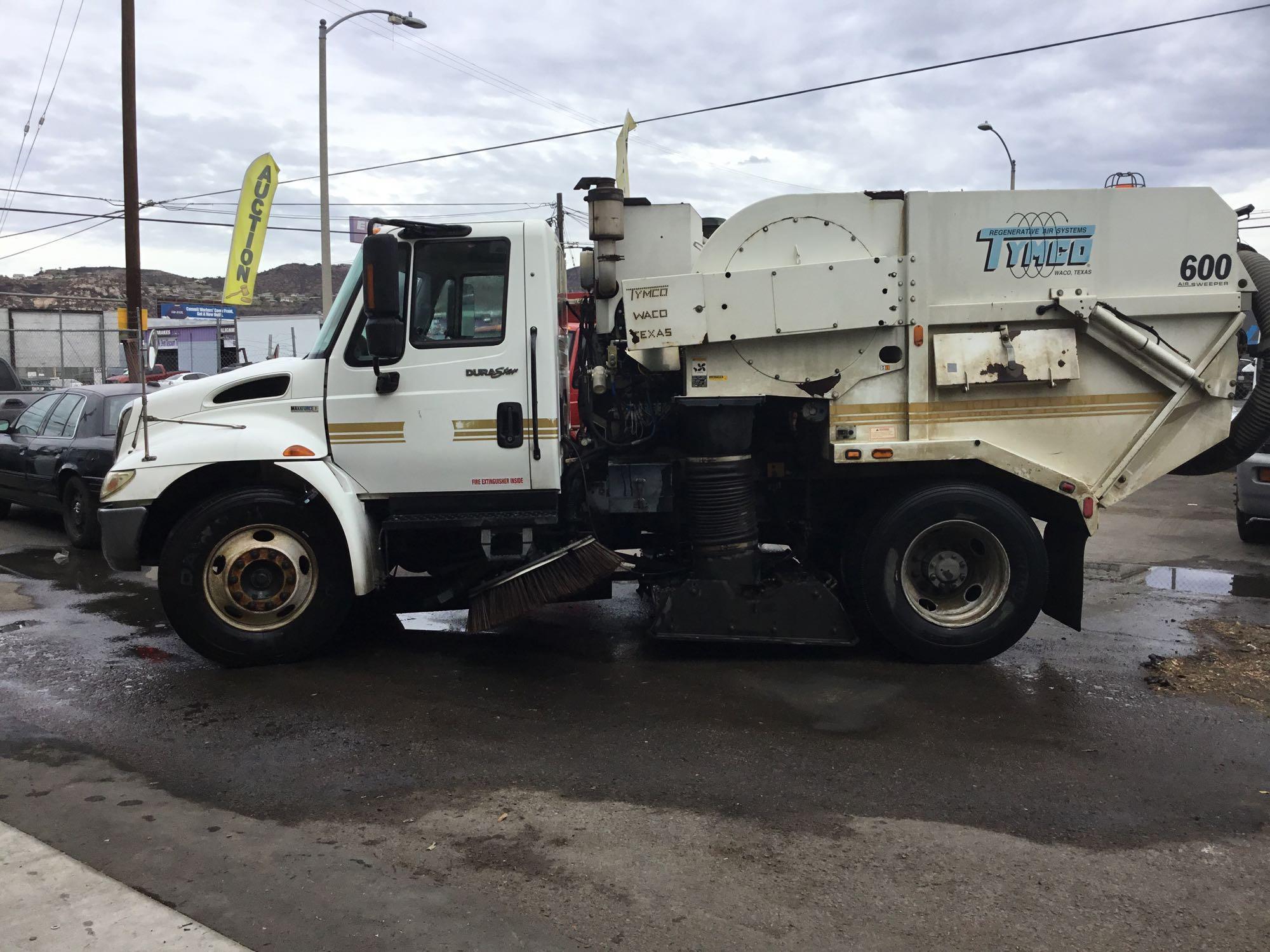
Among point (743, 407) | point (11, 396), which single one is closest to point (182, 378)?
point (11, 396)

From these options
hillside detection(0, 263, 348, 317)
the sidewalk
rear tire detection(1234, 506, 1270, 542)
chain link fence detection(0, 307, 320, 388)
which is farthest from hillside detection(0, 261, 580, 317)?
the sidewalk

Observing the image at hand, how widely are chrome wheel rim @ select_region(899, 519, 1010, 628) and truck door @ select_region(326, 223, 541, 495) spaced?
253 cm

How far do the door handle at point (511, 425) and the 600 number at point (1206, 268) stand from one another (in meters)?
4.08

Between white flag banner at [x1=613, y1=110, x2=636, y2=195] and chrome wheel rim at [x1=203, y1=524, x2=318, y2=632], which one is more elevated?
white flag banner at [x1=613, y1=110, x2=636, y2=195]

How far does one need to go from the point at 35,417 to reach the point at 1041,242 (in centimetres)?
1079

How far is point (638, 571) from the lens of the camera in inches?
268

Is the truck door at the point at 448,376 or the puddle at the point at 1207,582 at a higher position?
the truck door at the point at 448,376

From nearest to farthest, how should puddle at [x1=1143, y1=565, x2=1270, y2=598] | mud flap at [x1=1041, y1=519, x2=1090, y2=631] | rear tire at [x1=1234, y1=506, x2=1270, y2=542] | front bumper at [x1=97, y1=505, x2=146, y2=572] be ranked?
1. front bumper at [x1=97, y1=505, x2=146, y2=572]
2. mud flap at [x1=1041, y1=519, x2=1090, y2=631]
3. puddle at [x1=1143, y1=565, x2=1270, y2=598]
4. rear tire at [x1=1234, y1=506, x2=1270, y2=542]

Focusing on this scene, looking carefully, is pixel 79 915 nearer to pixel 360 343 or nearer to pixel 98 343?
pixel 360 343

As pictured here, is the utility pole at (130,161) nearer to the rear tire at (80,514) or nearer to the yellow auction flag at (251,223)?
the yellow auction flag at (251,223)

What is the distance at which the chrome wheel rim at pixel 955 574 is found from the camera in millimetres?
6277

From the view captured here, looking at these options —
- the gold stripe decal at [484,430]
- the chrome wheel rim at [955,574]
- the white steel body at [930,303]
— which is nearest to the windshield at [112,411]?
the gold stripe decal at [484,430]

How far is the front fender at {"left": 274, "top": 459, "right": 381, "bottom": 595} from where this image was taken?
594 centimetres

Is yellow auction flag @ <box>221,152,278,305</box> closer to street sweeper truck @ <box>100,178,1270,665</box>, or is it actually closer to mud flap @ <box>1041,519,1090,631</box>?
street sweeper truck @ <box>100,178,1270,665</box>
